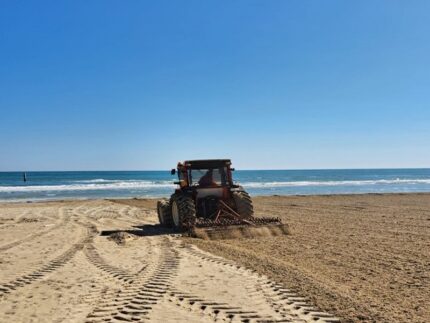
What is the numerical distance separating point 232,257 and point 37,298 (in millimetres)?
3869

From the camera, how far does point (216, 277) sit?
23.9 ft

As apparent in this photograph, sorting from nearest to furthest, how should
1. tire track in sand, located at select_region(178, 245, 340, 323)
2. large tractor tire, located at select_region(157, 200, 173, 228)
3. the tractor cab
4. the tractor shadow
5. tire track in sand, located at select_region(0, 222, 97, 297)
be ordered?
tire track in sand, located at select_region(178, 245, 340, 323), tire track in sand, located at select_region(0, 222, 97, 297), the tractor shadow, the tractor cab, large tractor tire, located at select_region(157, 200, 173, 228)

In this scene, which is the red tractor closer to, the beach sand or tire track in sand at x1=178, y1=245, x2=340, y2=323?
the beach sand

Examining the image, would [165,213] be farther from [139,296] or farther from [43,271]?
[139,296]

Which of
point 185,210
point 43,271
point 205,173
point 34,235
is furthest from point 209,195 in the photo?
→ point 43,271

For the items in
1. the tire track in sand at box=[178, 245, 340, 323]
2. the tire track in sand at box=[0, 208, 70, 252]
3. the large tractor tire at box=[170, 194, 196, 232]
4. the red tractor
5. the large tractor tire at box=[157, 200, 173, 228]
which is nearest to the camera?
the tire track in sand at box=[178, 245, 340, 323]

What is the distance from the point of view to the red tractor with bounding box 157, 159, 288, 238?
1333cm

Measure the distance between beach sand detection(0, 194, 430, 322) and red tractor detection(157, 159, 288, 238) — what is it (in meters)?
1.11

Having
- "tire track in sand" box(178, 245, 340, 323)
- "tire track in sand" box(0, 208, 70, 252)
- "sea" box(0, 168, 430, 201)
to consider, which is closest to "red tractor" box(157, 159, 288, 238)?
"tire track in sand" box(0, 208, 70, 252)

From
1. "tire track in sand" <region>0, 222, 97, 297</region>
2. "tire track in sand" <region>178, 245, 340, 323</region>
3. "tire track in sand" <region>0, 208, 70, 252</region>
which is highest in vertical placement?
"tire track in sand" <region>0, 208, 70, 252</region>

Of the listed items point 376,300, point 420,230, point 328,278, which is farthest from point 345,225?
point 376,300

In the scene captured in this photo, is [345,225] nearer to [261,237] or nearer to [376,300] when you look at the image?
[261,237]

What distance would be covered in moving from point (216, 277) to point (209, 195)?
6397 millimetres

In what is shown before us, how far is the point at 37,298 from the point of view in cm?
620
